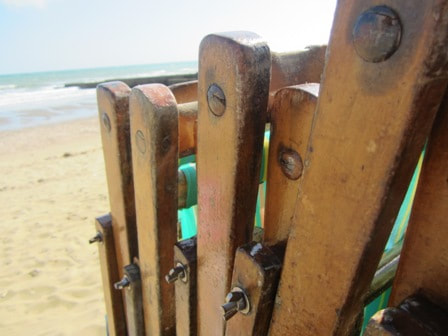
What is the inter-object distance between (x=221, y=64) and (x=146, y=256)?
0.65 meters

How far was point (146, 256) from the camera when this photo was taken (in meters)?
1.09

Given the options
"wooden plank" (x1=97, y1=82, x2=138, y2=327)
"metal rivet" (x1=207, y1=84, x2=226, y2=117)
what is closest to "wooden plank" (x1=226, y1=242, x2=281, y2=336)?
"metal rivet" (x1=207, y1=84, x2=226, y2=117)

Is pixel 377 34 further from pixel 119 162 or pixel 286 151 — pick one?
pixel 119 162

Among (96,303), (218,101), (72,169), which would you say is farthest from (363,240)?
(72,169)

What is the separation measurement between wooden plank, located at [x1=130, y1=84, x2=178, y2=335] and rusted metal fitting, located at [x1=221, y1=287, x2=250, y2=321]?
310 mm

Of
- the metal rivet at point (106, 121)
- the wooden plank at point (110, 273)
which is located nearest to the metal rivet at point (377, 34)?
the metal rivet at point (106, 121)

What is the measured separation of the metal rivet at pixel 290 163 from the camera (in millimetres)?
753

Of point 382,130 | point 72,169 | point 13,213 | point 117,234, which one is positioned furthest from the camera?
point 72,169

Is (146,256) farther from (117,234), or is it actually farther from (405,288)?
(405,288)

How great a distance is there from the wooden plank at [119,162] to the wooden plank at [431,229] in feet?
2.66

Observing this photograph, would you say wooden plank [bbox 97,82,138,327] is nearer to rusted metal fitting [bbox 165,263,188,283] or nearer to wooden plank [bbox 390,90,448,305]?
rusted metal fitting [bbox 165,263,188,283]

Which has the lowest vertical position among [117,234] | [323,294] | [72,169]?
[72,169]

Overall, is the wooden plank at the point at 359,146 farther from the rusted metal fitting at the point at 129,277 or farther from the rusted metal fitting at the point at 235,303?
the rusted metal fitting at the point at 129,277

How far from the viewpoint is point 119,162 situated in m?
1.13
